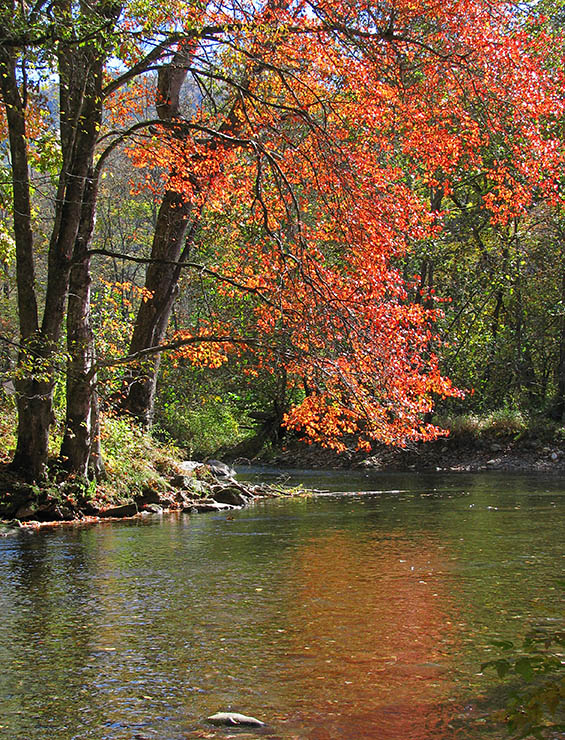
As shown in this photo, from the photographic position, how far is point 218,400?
86.7 feet

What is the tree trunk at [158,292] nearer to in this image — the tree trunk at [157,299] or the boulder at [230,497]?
the tree trunk at [157,299]

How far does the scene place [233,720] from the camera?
3543mm

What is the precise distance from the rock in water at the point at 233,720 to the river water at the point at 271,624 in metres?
0.08

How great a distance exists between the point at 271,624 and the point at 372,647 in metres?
0.88

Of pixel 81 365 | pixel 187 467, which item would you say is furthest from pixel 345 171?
pixel 187 467

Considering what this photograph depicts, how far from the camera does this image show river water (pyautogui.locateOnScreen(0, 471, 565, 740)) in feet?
12.1

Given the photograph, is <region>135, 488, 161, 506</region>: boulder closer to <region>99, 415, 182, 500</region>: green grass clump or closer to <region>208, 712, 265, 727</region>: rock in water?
<region>99, 415, 182, 500</region>: green grass clump

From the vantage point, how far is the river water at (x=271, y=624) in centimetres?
368

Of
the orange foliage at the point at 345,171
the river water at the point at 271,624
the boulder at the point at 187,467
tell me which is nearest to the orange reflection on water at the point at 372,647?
the river water at the point at 271,624

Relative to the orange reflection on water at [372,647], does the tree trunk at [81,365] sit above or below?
above

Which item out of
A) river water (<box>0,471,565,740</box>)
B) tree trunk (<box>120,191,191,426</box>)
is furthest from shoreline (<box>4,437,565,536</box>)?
tree trunk (<box>120,191,191,426</box>)

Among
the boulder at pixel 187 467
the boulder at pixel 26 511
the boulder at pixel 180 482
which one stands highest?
the boulder at pixel 187 467

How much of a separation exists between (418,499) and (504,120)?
6857 millimetres

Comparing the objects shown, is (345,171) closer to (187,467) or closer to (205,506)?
(205,506)
